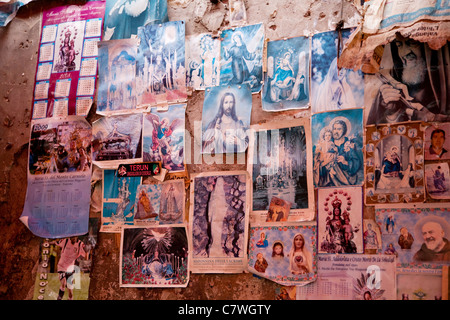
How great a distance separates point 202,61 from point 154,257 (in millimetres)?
1245

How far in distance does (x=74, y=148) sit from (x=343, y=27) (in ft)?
6.17

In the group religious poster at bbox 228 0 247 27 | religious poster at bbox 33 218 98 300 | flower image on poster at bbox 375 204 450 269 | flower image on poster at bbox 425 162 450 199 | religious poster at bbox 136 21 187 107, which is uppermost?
religious poster at bbox 228 0 247 27

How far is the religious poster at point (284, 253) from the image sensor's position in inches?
95.4

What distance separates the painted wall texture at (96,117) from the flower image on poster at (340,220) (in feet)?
0.28

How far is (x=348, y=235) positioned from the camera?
7.75 ft

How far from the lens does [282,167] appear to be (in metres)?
2.56

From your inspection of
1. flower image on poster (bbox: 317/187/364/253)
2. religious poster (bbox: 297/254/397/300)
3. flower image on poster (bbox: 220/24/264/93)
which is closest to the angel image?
flower image on poster (bbox: 220/24/264/93)

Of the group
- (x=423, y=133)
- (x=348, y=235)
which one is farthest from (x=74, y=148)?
(x=423, y=133)

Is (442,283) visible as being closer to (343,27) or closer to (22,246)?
(343,27)

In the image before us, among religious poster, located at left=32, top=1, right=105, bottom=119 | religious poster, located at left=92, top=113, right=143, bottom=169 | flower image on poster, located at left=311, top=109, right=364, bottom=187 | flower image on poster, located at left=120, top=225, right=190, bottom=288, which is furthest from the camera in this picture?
religious poster, located at left=32, top=1, right=105, bottom=119

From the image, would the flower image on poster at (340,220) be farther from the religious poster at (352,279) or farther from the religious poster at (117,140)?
A: the religious poster at (117,140)

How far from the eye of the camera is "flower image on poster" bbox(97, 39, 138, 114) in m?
2.98

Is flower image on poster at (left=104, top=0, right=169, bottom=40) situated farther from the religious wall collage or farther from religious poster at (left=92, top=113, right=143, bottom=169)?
religious poster at (left=92, top=113, right=143, bottom=169)

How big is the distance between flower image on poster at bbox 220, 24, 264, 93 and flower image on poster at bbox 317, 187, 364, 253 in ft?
2.53
